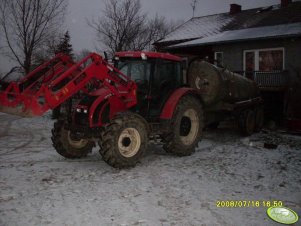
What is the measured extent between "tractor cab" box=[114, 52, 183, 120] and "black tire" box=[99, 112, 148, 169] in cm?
73

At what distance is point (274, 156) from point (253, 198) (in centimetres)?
316

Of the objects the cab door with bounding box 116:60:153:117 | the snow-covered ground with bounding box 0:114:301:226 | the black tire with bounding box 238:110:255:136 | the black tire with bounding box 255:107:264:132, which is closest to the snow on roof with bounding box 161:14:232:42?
the black tire with bounding box 255:107:264:132

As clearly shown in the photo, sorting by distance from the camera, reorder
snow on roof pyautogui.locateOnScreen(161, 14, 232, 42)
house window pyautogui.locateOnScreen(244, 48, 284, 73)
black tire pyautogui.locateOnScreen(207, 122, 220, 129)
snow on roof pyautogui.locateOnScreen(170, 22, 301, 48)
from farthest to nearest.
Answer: snow on roof pyautogui.locateOnScreen(161, 14, 232, 42)
house window pyautogui.locateOnScreen(244, 48, 284, 73)
snow on roof pyautogui.locateOnScreen(170, 22, 301, 48)
black tire pyautogui.locateOnScreen(207, 122, 220, 129)

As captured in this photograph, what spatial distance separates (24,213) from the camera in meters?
4.40

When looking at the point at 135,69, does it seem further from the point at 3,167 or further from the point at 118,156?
the point at 3,167

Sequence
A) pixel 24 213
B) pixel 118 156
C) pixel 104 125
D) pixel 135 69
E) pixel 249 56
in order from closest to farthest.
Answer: pixel 24 213
pixel 118 156
pixel 104 125
pixel 135 69
pixel 249 56

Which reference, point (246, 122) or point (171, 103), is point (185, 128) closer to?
point (171, 103)

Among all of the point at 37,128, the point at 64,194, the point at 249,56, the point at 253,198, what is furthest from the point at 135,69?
the point at 249,56

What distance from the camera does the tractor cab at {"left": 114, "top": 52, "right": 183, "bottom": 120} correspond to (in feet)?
23.3

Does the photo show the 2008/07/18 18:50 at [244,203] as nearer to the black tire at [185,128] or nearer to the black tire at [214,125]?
the black tire at [185,128]

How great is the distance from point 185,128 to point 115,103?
1992mm

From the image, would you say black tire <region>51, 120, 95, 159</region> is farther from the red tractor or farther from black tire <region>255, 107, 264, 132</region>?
black tire <region>255, 107, 264, 132</region>

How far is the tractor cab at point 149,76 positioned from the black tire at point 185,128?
1.46 feet

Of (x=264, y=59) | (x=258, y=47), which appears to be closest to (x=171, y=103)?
(x=258, y=47)
